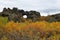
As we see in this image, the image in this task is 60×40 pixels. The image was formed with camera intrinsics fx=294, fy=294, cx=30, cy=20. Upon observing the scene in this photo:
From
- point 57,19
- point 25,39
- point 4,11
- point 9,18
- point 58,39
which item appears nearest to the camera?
point 25,39

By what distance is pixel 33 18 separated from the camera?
235 ft

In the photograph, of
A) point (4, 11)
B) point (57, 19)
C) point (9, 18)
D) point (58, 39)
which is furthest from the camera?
point (4, 11)

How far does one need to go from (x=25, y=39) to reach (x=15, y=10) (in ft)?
158

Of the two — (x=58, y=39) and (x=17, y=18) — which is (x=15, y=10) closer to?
(x=17, y=18)

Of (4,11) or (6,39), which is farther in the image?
(4,11)

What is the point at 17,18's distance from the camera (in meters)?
66.4

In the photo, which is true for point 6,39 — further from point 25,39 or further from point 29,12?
point 29,12

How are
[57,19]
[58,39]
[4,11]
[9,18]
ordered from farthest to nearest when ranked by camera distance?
[4,11], [57,19], [9,18], [58,39]

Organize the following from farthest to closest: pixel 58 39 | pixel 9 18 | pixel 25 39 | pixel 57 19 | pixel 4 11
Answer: pixel 4 11, pixel 57 19, pixel 9 18, pixel 58 39, pixel 25 39

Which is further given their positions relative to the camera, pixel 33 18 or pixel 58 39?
pixel 33 18

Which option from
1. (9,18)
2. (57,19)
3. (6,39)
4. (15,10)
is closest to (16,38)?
(6,39)

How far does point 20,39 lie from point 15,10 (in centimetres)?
4809

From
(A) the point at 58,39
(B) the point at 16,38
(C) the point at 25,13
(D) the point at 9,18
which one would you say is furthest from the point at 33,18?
(B) the point at 16,38

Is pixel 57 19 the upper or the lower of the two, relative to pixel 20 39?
lower
